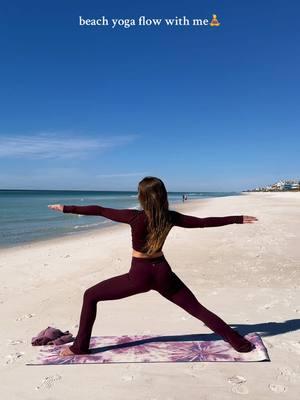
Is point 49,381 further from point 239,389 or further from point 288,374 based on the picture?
point 288,374

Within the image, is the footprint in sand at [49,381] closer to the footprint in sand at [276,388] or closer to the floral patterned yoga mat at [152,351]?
the floral patterned yoga mat at [152,351]

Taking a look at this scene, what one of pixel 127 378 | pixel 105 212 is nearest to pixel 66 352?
pixel 127 378

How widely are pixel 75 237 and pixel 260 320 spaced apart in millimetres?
13597

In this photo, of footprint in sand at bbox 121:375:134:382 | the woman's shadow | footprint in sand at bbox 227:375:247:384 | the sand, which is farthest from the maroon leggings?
footprint in sand at bbox 121:375:134:382

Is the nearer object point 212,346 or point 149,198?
point 149,198

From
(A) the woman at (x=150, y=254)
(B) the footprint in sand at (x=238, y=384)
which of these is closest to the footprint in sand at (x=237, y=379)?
(B) the footprint in sand at (x=238, y=384)

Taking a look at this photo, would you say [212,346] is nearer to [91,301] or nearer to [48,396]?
[91,301]

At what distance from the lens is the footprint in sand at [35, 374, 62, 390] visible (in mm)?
4219

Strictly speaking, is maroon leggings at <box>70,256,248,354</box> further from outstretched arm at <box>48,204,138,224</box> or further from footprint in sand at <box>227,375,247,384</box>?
footprint in sand at <box>227,375,247,384</box>

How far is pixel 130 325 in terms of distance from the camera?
6.18 m

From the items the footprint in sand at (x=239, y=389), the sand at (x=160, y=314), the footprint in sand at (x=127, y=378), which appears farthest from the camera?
the footprint in sand at (x=127, y=378)

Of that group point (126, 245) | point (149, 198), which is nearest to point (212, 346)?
point (149, 198)

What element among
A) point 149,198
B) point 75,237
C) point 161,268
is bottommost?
point 75,237

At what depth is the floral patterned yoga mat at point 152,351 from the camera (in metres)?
4.80
